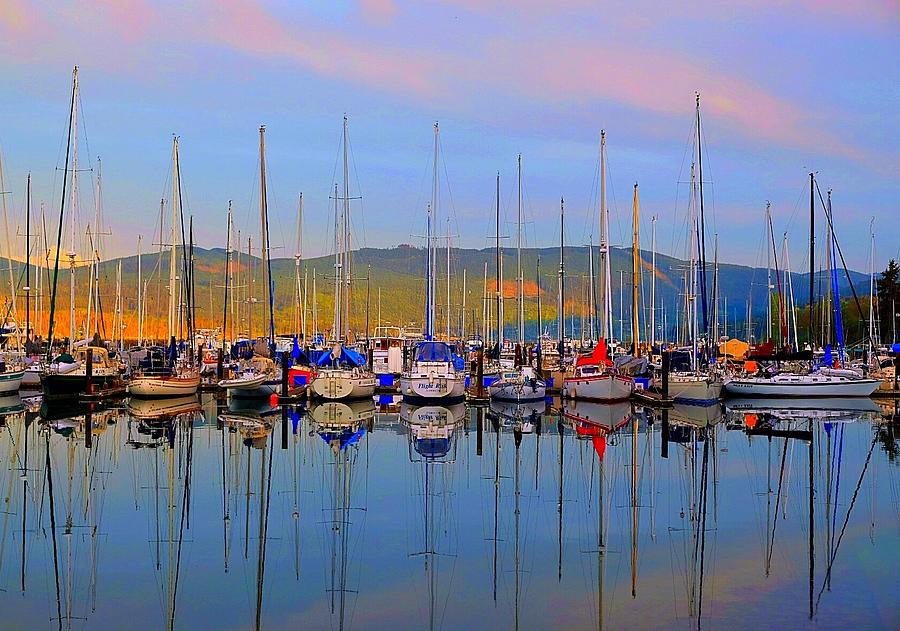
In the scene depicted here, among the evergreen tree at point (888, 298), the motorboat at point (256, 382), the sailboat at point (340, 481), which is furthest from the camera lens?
the evergreen tree at point (888, 298)

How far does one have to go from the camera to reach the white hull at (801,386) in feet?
180

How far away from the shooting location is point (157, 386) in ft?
165

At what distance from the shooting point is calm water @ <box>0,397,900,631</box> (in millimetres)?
14227

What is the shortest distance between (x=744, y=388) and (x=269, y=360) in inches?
934

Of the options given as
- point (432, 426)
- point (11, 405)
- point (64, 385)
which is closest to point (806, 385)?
point (432, 426)

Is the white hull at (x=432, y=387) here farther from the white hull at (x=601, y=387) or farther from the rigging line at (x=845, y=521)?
the rigging line at (x=845, y=521)

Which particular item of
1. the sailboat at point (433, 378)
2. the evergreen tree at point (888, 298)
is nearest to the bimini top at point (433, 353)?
the sailboat at point (433, 378)

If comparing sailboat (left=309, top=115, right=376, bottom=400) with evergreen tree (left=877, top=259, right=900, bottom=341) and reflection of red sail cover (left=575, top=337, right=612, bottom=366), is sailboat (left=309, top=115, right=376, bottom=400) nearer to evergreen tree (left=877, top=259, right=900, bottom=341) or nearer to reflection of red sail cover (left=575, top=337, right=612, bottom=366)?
reflection of red sail cover (left=575, top=337, right=612, bottom=366)

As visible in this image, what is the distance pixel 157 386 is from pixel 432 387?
1266 centimetres

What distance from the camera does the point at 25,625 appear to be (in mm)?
13320

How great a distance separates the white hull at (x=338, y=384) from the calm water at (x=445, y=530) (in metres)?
13.9

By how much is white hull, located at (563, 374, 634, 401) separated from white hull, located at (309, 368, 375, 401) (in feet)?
33.1

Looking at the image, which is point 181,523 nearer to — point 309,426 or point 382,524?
point 382,524

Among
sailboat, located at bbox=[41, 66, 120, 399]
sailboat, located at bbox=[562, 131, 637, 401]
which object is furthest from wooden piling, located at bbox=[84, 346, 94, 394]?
sailboat, located at bbox=[562, 131, 637, 401]
